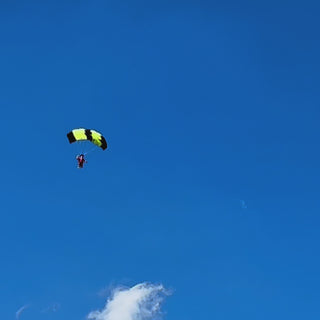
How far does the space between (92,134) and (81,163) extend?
777 centimetres

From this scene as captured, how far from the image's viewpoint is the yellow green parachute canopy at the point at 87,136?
479 feet

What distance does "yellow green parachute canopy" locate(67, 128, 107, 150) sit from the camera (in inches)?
5748

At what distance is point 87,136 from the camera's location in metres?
146

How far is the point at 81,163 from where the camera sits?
499 feet

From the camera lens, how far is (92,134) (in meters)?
146
